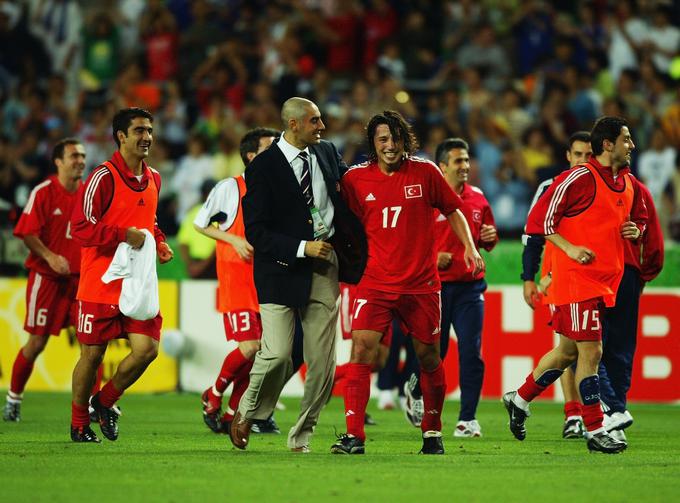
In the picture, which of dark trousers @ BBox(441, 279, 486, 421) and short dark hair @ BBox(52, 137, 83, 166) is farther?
short dark hair @ BBox(52, 137, 83, 166)

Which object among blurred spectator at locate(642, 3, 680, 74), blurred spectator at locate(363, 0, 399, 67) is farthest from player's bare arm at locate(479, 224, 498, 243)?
blurred spectator at locate(363, 0, 399, 67)

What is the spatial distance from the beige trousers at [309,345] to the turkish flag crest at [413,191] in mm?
657

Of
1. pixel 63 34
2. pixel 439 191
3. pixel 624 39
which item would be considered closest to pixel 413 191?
pixel 439 191

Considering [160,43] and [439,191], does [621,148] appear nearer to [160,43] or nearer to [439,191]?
[439,191]

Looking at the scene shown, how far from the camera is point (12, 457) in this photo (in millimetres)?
9148

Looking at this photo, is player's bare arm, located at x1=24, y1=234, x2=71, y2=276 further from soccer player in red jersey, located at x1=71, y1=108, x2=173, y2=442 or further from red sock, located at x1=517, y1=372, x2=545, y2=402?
red sock, located at x1=517, y1=372, x2=545, y2=402

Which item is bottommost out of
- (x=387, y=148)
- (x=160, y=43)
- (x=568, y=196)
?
(x=568, y=196)

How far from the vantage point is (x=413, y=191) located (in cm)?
929

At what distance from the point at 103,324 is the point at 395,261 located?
236cm

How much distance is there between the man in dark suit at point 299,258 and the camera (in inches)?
360

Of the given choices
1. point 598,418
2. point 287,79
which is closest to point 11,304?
point 287,79

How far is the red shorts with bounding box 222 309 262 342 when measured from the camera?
11188 millimetres

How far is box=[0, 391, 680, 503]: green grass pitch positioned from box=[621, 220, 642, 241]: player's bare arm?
1.56 meters

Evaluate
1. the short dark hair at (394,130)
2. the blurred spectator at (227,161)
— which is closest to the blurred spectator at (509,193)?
the blurred spectator at (227,161)
